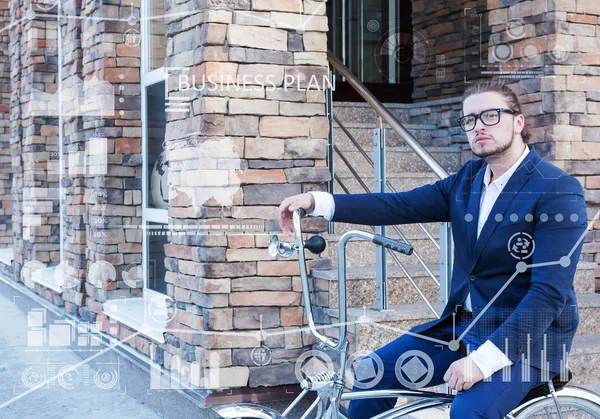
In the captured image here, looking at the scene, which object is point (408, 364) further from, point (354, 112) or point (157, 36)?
point (354, 112)

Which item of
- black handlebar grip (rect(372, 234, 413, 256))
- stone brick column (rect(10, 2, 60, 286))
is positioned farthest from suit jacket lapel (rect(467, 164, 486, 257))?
stone brick column (rect(10, 2, 60, 286))

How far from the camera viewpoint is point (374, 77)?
359 inches

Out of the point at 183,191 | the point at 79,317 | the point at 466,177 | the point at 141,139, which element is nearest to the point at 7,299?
the point at 79,317

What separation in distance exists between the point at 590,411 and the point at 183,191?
7.98 feet


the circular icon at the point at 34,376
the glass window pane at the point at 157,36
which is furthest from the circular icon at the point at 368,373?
the circular icon at the point at 34,376

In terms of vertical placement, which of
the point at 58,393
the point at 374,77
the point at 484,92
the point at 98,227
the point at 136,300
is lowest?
the point at 58,393

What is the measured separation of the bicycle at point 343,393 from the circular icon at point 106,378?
3.39m

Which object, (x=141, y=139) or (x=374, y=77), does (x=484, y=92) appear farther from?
(x=374, y=77)

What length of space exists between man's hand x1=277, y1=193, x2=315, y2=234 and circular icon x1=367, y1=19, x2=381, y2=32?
22.1ft

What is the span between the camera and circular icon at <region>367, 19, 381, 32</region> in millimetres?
9328

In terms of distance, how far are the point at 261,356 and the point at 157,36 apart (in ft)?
7.47

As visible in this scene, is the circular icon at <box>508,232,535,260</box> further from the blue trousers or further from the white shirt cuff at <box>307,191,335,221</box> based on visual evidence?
the white shirt cuff at <box>307,191,335,221</box>

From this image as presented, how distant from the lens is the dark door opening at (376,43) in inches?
351

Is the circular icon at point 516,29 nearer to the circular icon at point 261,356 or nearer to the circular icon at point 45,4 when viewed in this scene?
the circular icon at point 261,356
